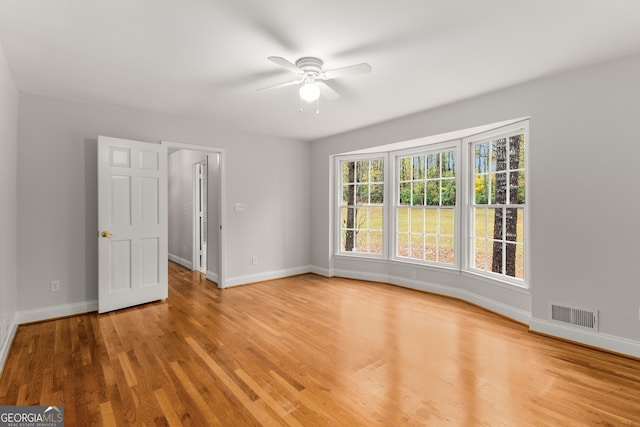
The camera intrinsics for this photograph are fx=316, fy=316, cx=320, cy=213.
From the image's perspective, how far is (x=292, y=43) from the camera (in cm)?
243

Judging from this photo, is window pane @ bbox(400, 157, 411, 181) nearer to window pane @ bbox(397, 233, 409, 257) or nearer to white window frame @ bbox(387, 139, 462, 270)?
white window frame @ bbox(387, 139, 462, 270)

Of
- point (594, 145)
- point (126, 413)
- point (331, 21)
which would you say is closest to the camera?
point (126, 413)

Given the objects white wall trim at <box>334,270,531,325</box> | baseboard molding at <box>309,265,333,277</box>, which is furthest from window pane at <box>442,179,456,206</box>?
baseboard molding at <box>309,265,333,277</box>

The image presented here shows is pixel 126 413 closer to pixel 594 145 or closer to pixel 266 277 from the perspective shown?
pixel 266 277

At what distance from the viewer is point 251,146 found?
5.27 m

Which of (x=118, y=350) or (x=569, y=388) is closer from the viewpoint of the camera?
(x=569, y=388)

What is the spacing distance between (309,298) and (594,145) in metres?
3.52

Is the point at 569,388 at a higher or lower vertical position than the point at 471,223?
lower

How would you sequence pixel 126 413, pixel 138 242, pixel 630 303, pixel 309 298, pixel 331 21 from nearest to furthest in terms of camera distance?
pixel 126 413, pixel 331 21, pixel 630 303, pixel 138 242, pixel 309 298

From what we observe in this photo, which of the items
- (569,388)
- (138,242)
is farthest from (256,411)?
(138,242)

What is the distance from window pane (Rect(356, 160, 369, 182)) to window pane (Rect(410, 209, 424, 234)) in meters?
1.05

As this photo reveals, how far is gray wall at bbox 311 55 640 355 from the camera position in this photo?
2678mm

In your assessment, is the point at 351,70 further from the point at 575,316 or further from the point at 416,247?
the point at 416,247

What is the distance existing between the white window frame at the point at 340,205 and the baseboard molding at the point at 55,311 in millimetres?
3666
